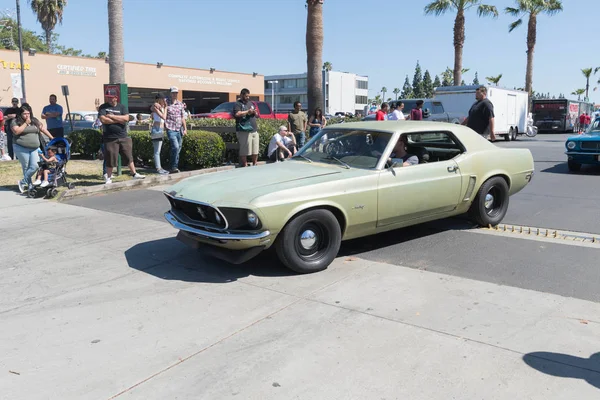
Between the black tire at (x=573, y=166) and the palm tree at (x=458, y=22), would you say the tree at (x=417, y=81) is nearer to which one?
the palm tree at (x=458, y=22)

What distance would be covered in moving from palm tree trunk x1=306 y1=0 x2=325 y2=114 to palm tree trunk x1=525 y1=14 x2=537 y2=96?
30067 millimetres

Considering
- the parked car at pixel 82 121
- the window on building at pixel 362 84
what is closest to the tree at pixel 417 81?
the window on building at pixel 362 84

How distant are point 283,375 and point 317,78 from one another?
13.3m

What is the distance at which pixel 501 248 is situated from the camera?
6.14 metres

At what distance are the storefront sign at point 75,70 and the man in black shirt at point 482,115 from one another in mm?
36571

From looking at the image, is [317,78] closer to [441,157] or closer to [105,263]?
[441,157]

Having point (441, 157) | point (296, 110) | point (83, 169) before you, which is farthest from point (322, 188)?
point (83, 169)

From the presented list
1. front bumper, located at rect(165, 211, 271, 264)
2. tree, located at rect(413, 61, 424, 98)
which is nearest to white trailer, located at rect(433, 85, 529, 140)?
front bumper, located at rect(165, 211, 271, 264)

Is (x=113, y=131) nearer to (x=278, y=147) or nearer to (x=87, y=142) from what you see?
(x=278, y=147)

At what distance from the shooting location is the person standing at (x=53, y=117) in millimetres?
12789

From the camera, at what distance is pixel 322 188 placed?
5.22m

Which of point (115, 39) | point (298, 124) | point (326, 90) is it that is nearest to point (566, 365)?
point (298, 124)

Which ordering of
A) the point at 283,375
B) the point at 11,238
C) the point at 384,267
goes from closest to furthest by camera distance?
the point at 283,375 → the point at 384,267 → the point at 11,238

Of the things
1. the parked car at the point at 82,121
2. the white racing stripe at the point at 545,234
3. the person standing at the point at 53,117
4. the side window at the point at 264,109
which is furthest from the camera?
the parked car at the point at 82,121
